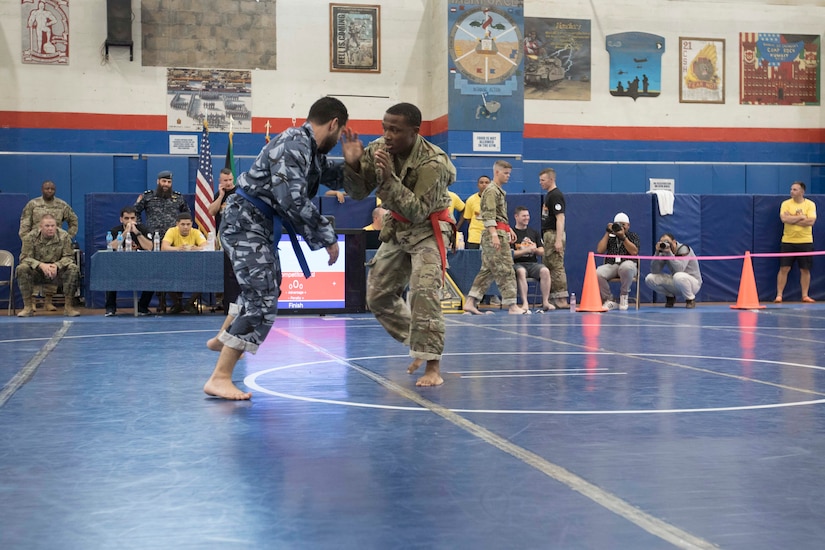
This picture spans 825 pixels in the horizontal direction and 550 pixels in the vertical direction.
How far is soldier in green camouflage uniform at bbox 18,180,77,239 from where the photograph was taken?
15.1m

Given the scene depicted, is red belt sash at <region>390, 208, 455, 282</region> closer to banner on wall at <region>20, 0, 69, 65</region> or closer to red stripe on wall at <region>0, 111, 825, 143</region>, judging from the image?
red stripe on wall at <region>0, 111, 825, 143</region>

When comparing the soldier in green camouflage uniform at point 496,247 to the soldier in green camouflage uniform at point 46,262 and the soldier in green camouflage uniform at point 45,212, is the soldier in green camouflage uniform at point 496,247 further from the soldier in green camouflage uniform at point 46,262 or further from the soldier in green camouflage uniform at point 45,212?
the soldier in green camouflage uniform at point 45,212

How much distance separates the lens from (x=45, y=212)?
15.3 meters

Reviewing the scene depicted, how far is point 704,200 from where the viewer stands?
1825 cm

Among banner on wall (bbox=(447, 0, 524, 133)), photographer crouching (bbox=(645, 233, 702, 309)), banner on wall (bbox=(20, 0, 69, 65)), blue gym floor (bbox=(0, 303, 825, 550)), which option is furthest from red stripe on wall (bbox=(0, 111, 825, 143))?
blue gym floor (bbox=(0, 303, 825, 550))

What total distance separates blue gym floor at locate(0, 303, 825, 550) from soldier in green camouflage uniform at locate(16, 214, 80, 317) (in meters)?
6.33

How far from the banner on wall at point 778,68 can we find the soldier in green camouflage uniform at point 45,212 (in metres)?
17.2

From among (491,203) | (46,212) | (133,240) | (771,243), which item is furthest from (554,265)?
(46,212)

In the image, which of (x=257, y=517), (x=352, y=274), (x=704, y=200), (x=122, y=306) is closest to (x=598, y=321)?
(x=352, y=274)

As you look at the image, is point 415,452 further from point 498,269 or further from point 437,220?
point 498,269

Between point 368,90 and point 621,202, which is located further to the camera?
Result: point 368,90

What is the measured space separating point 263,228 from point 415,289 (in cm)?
120

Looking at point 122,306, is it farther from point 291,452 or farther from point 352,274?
point 291,452

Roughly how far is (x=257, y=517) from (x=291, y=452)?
1069 millimetres
